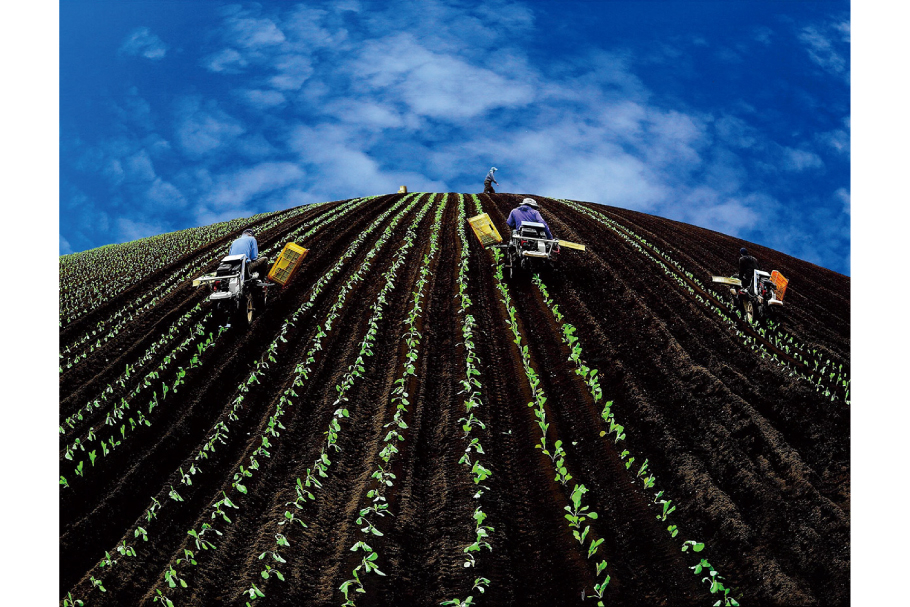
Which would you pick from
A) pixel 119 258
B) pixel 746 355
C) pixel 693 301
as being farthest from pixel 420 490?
pixel 119 258

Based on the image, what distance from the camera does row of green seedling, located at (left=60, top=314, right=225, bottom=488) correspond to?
666 centimetres

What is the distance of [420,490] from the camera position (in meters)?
5.69

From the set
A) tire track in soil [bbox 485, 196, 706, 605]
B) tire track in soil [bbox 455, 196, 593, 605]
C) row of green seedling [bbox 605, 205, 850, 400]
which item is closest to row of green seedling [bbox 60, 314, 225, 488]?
tire track in soil [bbox 455, 196, 593, 605]

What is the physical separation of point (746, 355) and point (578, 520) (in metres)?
4.65

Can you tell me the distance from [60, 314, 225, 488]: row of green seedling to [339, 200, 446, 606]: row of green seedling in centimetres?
308

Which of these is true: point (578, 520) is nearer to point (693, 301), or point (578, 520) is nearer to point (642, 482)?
point (642, 482)

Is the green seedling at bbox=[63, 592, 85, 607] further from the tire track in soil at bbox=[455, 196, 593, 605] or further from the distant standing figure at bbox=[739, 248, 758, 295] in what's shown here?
the distant standing figure at bbox=[739, 248, 758, 295]

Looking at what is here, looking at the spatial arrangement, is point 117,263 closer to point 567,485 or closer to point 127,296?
point 127,296

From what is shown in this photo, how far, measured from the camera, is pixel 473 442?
19.9 ft

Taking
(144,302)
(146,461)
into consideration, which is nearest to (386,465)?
(146,461)

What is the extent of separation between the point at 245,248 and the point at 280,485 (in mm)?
5234

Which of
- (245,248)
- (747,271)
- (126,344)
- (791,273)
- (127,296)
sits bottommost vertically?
(126,344)

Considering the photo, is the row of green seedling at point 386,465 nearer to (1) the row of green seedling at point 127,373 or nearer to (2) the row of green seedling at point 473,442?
(2) the row of green seedling at point 473,442

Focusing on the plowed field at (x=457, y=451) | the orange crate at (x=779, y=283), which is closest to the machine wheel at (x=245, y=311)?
the plowed field at (x=457, y=451)
